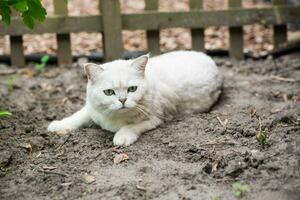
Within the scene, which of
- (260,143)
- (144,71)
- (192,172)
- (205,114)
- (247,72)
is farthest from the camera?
(247,72)

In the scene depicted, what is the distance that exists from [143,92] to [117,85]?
0.22 meters

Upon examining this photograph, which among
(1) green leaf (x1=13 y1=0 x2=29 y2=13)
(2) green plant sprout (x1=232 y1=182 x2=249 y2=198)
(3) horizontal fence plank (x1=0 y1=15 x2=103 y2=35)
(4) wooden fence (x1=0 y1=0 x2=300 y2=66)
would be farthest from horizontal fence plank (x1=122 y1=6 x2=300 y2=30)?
(2) green plant sprout (x1=232 y1=182 x2=249 y2=198)

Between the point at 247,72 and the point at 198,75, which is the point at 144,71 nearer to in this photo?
the point at 198,75

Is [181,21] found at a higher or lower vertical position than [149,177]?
higher

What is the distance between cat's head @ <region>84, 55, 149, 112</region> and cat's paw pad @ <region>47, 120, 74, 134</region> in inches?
14.7

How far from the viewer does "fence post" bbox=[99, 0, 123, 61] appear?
5.74 meters

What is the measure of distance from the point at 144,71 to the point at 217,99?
948 millimetres

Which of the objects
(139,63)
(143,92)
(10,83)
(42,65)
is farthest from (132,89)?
(42,65)

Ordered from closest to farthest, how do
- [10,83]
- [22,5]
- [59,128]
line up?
1. [22,5]
2. [59,128]
3. [10,83]

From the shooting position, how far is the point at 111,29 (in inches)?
229

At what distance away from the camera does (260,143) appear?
3951 mm

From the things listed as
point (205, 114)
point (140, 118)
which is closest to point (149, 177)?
point (140, 118)

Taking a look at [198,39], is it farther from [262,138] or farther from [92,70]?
[262,138]

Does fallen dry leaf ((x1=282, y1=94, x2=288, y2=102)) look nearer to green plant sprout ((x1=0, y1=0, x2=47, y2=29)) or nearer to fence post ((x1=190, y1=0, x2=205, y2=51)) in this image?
fence post ((x1=190, y1=0, x2=205, y2=51))
